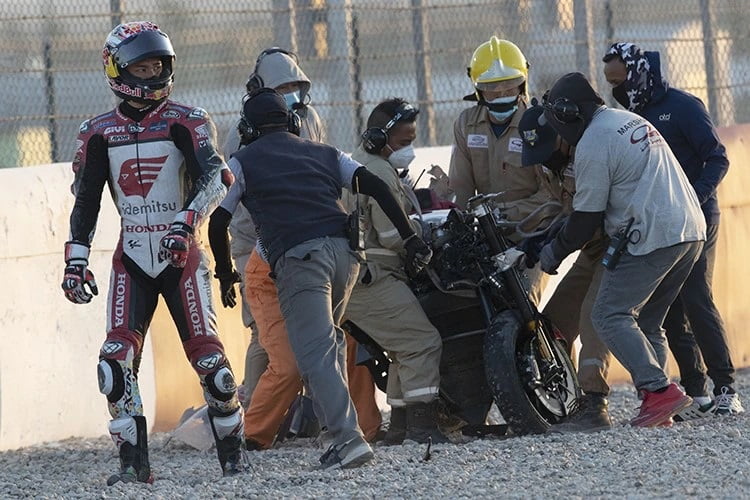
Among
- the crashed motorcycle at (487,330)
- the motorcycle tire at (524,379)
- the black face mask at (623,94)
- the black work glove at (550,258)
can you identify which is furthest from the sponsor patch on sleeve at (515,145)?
the motorcycle tire at (524,379)

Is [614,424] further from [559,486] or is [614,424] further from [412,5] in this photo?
[412,5]

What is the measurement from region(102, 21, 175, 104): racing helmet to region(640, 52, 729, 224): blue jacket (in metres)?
2.81

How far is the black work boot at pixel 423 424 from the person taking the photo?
8430 millimetres

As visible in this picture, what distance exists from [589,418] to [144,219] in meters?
2.44

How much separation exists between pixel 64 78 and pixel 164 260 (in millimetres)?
2949

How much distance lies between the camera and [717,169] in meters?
8.86

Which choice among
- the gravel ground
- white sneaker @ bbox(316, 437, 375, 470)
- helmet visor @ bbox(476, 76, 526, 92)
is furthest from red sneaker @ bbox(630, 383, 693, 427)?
helmet visor @ bbox(476, 76, 526, 92)

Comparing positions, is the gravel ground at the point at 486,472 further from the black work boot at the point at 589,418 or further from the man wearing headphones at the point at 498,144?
the man wearing headphones at the point at 498,144

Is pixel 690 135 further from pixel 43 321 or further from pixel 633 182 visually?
pixel 43 321

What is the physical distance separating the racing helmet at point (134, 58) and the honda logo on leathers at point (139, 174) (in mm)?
265

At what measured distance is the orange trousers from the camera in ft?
28.4

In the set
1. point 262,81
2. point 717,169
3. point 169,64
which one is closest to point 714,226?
point 717,169

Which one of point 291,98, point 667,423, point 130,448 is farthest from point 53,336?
point 667,423

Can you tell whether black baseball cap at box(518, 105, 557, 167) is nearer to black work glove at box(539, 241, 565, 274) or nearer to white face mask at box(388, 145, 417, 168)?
black work glove at box(539, 241, 565, 274)
